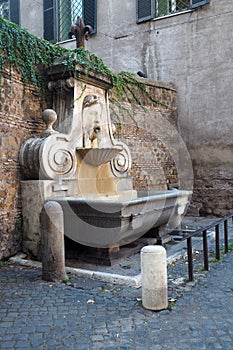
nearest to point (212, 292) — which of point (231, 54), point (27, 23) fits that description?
point (231, 54)

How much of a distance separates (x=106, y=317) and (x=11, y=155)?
2987 mm

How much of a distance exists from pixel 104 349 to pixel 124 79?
271 inches

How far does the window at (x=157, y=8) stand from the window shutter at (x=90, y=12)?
1.52 metres

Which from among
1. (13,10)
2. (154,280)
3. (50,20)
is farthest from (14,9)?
(154,280)

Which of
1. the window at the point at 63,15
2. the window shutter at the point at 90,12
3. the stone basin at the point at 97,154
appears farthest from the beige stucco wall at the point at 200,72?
the stone basin at the point at 97,154

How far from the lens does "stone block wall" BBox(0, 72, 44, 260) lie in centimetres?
485

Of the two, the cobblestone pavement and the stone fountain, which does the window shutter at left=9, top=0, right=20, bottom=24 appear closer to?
the stone fountain

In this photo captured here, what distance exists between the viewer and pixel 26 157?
5.04 metres

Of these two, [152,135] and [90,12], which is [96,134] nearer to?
[152,135]

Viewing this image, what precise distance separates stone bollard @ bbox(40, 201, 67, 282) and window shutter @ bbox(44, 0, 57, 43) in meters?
9.16

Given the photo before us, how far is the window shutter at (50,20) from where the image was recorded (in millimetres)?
11289

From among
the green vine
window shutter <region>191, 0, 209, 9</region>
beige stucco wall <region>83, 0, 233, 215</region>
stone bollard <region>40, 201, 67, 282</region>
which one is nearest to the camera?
stone bollard <region>40, 201, 67, 282</region>

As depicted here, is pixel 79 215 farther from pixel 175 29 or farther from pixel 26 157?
pixel 175 29

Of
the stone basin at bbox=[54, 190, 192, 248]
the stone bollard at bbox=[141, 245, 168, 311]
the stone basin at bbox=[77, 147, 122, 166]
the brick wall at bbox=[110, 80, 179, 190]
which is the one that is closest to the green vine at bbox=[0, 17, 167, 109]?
the stone basin at bbox=[77, 147, 122, 166]
